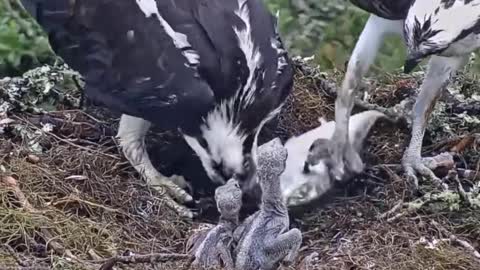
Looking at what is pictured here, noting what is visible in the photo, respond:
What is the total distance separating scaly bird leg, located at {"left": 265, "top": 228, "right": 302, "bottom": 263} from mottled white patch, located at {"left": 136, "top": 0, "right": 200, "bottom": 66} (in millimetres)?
554

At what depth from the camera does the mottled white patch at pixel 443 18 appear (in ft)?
10.5

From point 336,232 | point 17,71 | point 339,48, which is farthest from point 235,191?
point 339,48

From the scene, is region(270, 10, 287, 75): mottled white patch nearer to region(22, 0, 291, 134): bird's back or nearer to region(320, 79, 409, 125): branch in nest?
region(22, 0, 291, 134): bird's back

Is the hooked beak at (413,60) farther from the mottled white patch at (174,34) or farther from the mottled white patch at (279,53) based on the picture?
the mottled white patch at (174,34)

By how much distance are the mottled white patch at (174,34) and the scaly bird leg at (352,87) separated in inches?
22.3

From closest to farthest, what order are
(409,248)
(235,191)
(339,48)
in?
(235,191)
(409,248)
(339,48)

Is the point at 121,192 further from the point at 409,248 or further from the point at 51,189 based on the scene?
the point at 409,248

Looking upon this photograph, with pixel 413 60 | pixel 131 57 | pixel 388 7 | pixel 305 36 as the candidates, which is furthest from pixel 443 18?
pixel 305 36

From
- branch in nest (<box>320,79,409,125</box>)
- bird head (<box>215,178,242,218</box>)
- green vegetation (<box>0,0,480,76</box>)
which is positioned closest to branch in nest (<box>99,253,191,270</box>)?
bird head (<box>215,178,242,218</box>)

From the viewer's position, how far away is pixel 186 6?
338 cm

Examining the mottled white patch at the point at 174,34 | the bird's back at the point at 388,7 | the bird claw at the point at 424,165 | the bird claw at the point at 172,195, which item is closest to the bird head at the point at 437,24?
the bird's back at the point at 388,7

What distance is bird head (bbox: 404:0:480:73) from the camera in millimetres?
3211

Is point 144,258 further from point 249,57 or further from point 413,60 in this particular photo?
point 413,60

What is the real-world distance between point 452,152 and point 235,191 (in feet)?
3.18
